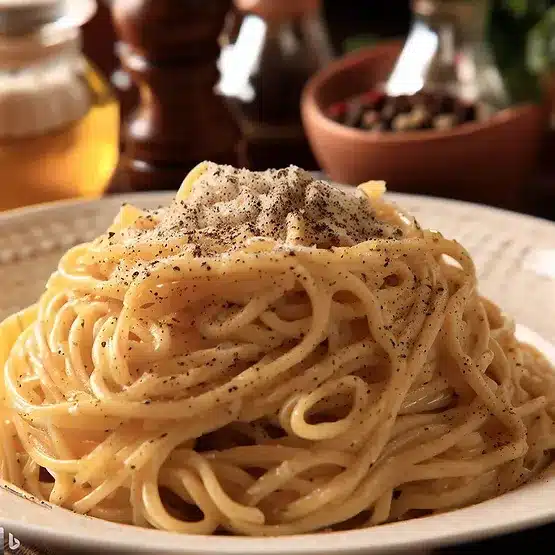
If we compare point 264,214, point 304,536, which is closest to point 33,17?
point 264,214

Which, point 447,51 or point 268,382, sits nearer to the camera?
point 268,382

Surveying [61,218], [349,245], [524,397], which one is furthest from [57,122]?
[524,397]

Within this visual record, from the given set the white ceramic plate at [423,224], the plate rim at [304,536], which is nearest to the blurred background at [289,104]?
the white ceramic plate at [423,224]

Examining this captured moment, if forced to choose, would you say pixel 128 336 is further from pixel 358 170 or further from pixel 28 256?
pixel 358 170

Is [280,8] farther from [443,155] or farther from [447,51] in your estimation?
[443,155]

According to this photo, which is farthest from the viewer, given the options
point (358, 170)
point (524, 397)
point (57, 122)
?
point (358, 170)

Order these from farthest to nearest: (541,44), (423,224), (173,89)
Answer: (541,44)
(173,89)
(423,224)

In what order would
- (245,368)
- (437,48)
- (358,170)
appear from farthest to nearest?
(437,48)
(358,170)
(245,368)

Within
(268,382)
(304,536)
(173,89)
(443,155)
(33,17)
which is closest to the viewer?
(304,536)
